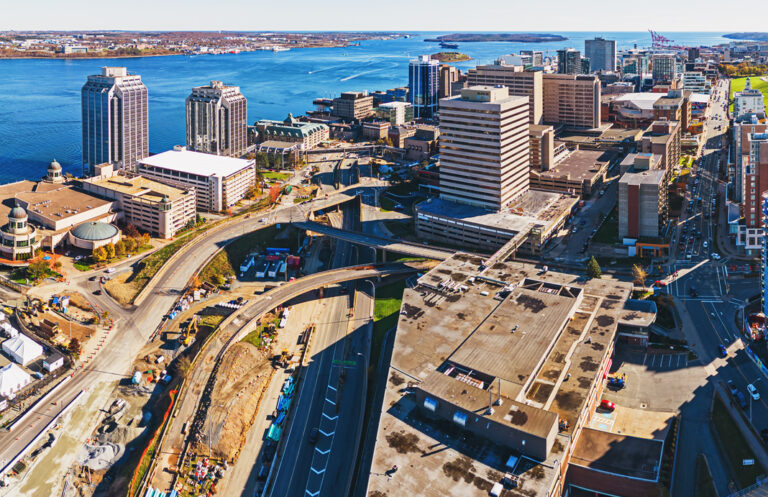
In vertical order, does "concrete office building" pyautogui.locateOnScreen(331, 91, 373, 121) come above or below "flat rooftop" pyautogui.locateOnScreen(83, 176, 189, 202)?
above

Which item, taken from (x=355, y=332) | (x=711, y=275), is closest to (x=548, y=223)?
(x=711, y=275)

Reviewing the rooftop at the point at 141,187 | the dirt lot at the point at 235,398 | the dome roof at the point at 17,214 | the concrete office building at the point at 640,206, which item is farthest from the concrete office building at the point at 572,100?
the dome roof at the point at 17,214

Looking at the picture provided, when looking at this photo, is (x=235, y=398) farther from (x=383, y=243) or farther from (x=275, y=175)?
(x=275, y=175)

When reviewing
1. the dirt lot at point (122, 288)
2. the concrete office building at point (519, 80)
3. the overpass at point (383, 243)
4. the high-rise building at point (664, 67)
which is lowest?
the dirt lot at point (122, 288)

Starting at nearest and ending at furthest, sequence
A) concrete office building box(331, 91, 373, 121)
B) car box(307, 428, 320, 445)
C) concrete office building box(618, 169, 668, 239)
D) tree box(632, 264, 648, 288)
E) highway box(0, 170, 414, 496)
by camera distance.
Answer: car box(307, 428, 320, 445)
highway box(0, 170, 414, 496)
tree box(632, 264, 648, 288)
concrete office building box(618, 169, 668, 239)
concrete office building box(331, 91, 373, 121)

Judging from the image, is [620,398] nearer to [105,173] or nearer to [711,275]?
[711,275]

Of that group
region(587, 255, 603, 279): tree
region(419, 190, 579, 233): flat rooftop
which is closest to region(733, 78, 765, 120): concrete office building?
region(419, 190, 579, 233): flat rooftop

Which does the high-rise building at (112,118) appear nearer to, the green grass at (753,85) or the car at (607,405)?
the car at (607,405)

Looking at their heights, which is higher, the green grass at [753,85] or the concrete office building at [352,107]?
the green grass at [753,85]

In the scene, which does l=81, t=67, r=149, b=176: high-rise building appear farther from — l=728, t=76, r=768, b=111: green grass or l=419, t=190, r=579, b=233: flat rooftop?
l=728, t=76, r=768, b=111: green grass
